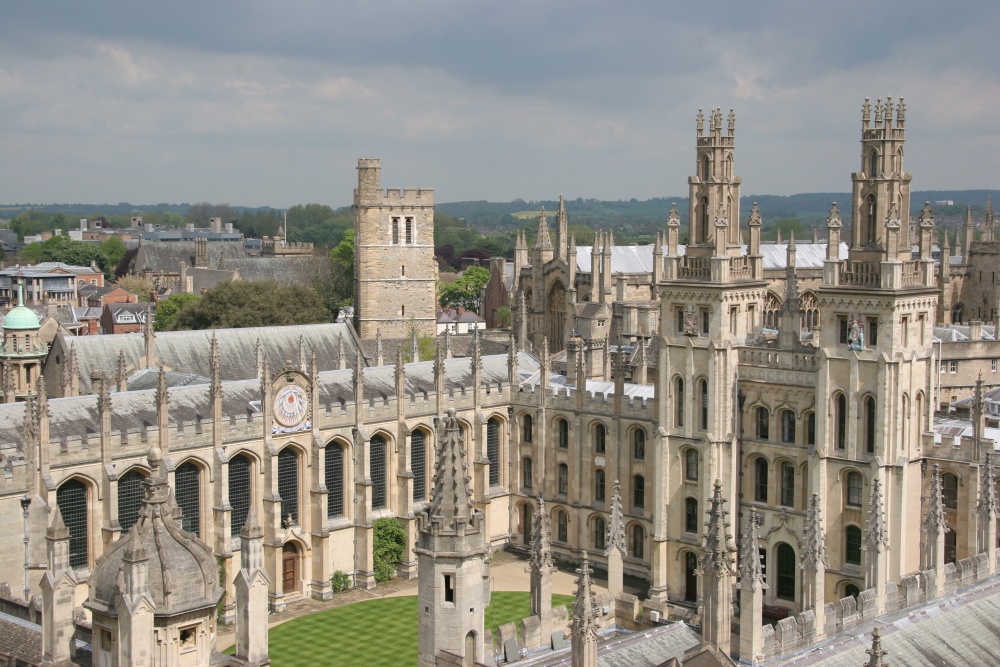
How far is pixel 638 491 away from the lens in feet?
165

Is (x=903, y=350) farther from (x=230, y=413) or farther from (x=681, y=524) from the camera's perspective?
(x=230, y=413)

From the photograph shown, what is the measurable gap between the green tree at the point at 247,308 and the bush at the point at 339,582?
31290 millimetres

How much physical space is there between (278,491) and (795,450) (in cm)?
1836

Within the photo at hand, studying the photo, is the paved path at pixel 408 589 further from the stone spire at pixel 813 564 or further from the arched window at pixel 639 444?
the stone spire at pixel 813 564

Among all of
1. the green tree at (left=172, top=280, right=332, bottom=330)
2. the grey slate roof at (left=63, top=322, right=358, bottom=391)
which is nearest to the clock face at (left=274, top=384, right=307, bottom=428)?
the grey slate roof at (left=63, top=322, right=358, bottom=391)

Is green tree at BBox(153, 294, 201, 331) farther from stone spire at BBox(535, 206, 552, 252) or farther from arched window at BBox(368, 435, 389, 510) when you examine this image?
arched window at BBox(368, 435, 389, 510)

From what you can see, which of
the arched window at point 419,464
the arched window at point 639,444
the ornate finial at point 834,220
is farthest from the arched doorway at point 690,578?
the ornate finial at point 834,220

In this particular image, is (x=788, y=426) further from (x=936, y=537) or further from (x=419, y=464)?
(x=419, y=464)

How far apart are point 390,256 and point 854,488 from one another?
34.4 m

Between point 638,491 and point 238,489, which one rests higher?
point 238,489

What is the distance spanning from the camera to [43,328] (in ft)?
292

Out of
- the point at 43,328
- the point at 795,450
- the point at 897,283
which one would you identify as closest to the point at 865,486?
the point at 795,450

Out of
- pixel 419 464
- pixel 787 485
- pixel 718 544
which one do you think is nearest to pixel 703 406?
pixel 787 485

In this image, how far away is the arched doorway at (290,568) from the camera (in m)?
47.3
